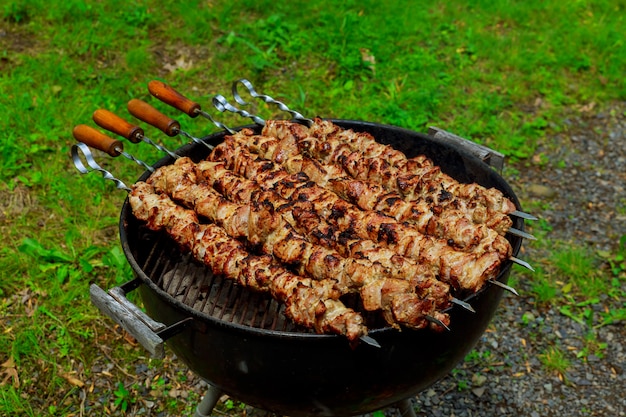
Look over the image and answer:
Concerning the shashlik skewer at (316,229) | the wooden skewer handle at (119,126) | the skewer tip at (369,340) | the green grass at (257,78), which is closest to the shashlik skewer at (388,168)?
the shashlik skewer at (316,229)

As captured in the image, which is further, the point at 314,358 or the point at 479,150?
the point at 479,150

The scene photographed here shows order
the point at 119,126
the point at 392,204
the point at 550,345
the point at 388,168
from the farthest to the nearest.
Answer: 1. the point at 550,345
2. the point at 119,126
3. the point at 388,168
4. the point at 392,204

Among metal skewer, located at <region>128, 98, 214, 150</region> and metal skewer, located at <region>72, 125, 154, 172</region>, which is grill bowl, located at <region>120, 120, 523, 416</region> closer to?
metal skewer, located at <region>72, 125, 154, 172</region>

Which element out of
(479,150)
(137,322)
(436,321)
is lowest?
(137,322)

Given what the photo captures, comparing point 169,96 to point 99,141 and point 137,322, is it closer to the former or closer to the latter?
point 99,141

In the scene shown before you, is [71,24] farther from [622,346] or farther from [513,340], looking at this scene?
[622,346]

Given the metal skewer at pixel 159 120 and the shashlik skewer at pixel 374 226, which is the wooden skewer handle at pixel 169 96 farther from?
the shashlik skewer at pixel 374 226

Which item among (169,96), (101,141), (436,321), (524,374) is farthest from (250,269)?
(524,374)
